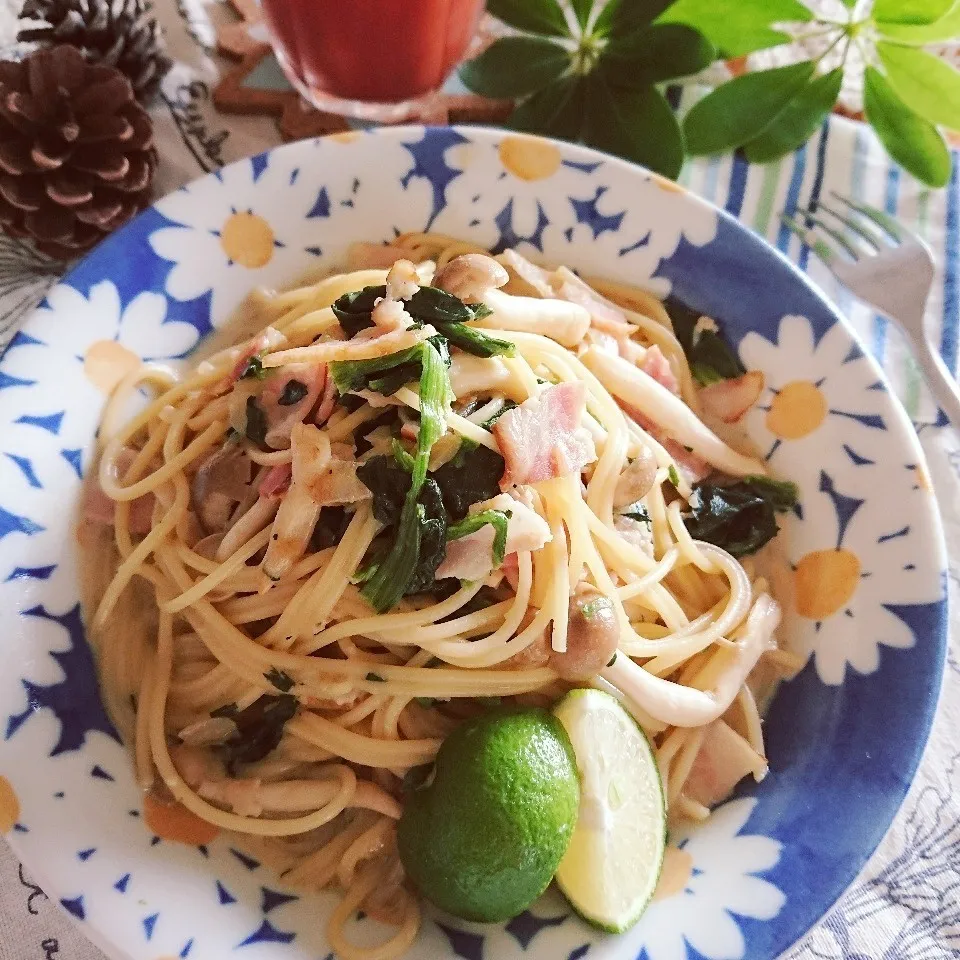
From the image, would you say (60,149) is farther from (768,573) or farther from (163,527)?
(768,573)

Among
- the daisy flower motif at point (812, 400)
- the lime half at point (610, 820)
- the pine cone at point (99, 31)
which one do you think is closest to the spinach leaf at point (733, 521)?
the daisy flower motif at point (812, 400)

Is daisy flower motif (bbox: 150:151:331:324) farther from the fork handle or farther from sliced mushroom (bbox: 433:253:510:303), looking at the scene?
the fork handle

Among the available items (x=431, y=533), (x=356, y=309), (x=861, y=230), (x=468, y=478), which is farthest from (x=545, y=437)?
(x=861, y=230)

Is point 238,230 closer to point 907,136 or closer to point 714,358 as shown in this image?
point 714,358

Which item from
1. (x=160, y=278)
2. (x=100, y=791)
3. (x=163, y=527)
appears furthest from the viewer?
(x=160, y=278)

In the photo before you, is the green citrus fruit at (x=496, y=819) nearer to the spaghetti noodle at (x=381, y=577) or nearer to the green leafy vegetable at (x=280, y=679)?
the spaghetti noodle at (x=381, y=577)

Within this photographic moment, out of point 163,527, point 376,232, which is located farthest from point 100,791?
point 376,232
